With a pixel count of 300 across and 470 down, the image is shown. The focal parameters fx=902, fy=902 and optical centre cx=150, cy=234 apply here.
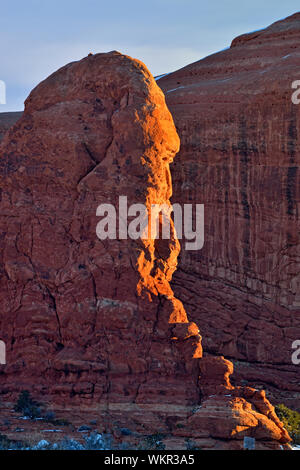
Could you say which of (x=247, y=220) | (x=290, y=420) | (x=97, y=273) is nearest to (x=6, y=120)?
(x=247, y=220)

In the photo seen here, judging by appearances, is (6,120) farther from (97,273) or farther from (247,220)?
(97,273)

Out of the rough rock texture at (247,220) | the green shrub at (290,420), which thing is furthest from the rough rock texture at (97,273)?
the rough rock texture at (247,220)

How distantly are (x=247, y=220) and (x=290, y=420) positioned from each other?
292 inches

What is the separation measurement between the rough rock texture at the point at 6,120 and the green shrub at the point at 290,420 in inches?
709

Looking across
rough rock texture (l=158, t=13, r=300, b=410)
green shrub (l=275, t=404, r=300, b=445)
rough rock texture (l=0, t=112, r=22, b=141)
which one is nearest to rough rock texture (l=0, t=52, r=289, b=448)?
green shrub (l=275, t=404, r=300, b=445)

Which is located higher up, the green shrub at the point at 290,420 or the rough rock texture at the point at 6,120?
the rough rock texture at the point at 6,120

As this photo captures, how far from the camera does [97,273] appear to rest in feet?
83.6

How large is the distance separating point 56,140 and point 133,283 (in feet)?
16.0

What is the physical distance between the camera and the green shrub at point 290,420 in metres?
26.0

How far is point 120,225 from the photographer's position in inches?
1001

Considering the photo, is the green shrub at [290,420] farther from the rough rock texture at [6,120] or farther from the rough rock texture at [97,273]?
the rough rock texture at [6,120]

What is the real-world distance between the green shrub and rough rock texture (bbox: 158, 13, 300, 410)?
1.86m
